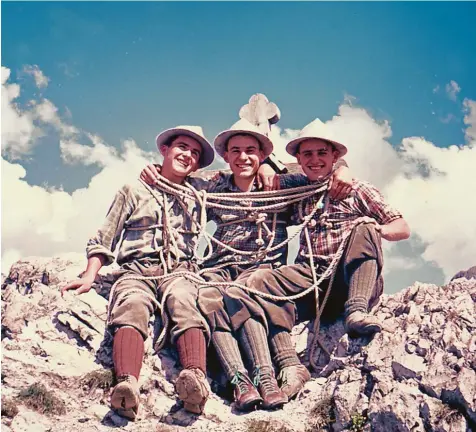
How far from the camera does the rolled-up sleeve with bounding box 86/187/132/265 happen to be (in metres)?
5.14

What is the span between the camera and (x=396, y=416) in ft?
12.0

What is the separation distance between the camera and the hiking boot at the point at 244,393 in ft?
13.3

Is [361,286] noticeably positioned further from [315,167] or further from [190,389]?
[190,389]

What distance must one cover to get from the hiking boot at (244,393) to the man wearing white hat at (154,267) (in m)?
0.28

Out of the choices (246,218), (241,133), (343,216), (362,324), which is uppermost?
(241,133)

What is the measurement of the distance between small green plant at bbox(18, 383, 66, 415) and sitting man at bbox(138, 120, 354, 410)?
1236 mm

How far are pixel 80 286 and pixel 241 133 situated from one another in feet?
6.80

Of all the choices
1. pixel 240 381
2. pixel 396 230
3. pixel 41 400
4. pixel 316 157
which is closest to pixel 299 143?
pixel 316 157

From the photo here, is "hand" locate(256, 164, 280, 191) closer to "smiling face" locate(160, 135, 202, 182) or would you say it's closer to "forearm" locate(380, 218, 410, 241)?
"smiling face" locate(160, 135, 202, 182)

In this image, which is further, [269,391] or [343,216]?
[343,216]

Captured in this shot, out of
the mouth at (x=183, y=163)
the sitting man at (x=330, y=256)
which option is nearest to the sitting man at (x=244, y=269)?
the sitting man at (x=330, y=256)

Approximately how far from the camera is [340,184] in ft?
17.0

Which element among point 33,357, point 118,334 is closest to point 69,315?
point 33,357

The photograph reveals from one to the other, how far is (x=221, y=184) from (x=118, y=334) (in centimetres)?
204
